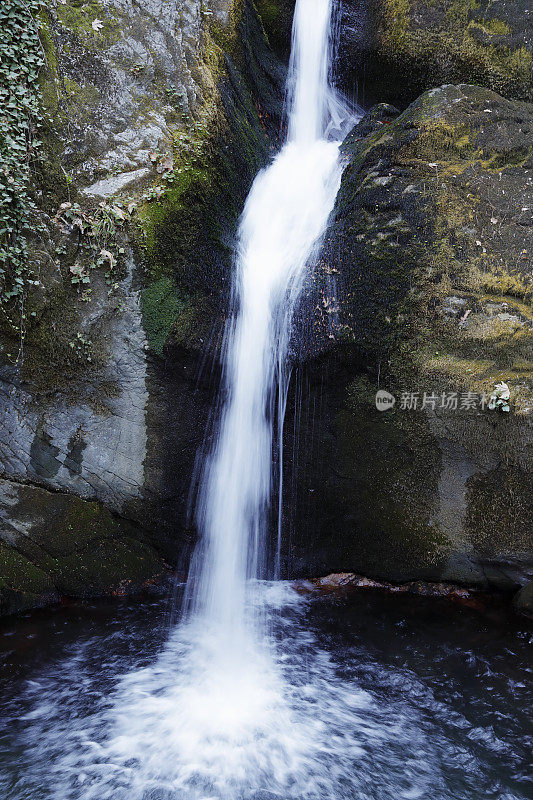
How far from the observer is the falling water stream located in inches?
113

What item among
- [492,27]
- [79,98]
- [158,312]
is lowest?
[158,312]

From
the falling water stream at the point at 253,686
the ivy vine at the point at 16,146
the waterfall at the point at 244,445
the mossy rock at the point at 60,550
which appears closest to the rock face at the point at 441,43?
the falling water stream at the point at 253,686

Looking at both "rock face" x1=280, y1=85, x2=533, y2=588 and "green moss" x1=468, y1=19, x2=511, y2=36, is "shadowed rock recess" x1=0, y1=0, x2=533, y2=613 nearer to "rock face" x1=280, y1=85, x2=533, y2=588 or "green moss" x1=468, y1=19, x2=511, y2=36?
"rock face" x1=280, y1=85, x2=533, y2=588

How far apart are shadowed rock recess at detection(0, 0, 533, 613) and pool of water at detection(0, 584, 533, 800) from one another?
0.49 meters

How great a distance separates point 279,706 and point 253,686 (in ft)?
0.95

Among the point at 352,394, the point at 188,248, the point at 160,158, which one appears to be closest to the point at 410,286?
the point at 352,394

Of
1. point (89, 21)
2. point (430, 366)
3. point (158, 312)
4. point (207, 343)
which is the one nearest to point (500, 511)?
point (430, 366)

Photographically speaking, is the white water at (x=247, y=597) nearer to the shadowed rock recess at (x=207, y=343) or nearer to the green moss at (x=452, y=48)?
Answer: the shadowed rock recess at (x=207, y=343)

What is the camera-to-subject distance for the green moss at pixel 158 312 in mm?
4621

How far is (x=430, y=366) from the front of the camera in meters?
4.41

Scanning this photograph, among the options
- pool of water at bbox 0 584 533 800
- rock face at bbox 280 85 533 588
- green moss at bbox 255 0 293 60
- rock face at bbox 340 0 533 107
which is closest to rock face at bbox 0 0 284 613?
pool of water at bbox 0 584 533 800

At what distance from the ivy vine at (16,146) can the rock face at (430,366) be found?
276cm

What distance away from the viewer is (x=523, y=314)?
4.36m

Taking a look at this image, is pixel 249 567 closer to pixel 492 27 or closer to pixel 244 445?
pixel 244 445
